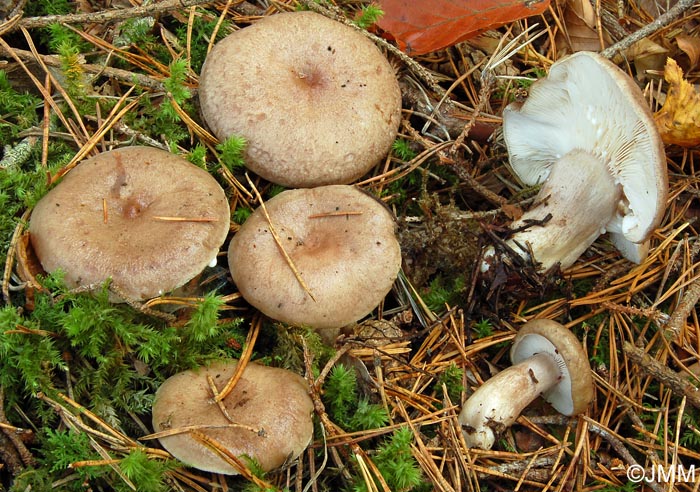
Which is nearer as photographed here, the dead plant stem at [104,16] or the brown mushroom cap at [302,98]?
the brown mushroom cap at [302,98]

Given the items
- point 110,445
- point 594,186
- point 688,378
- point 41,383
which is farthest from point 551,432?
point 41,383

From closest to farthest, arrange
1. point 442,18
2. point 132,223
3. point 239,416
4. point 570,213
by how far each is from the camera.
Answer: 1. point 239,416
2. point 132,223
3. point 570,213
4. point 442,18

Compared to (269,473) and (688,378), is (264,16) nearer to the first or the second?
(269,473)

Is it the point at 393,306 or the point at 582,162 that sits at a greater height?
the point at 582,162

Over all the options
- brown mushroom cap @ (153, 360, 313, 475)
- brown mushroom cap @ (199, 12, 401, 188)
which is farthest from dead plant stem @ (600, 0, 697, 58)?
brown mushroom cap @ (153, 360, 313, 475)

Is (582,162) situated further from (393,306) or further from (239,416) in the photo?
(239,416)

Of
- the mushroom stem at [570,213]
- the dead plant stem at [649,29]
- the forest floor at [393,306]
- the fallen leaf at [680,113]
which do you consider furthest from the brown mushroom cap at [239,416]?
the dead plant stem at [649,29]

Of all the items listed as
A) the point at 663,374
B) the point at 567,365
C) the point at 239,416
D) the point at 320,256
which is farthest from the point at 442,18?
the point at 239,416

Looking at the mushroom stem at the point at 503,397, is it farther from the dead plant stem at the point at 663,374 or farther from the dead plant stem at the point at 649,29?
the dead plant stem at the point at 649,29
